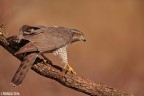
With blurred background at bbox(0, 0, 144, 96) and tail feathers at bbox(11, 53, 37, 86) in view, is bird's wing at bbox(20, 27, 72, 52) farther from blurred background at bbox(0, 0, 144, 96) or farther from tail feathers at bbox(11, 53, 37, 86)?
blurred background at bbox(0, 0, 144, 96)

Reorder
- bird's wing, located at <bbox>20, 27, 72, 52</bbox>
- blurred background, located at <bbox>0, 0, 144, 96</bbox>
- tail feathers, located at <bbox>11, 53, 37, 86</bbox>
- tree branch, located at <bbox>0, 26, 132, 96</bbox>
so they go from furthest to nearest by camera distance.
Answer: blurred background, located at <bbox>0, 0, 144, 96</bbox>, tree branch, located at <bbox>0, 26, 132, 96</bbox>, bird's wing, located at <bbox>20, 27, 72, 52</bbox>, tail feathers, located at <bbox>11, 53, 37, 86</bbox>

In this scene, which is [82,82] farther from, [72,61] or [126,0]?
[126,0]

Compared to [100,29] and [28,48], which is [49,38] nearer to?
[28,48]

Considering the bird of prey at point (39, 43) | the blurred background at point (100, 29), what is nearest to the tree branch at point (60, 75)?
the bird of prey at point (39, 43)

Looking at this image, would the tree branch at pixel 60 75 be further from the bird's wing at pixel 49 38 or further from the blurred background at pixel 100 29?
the blurred background at pixel 100 29

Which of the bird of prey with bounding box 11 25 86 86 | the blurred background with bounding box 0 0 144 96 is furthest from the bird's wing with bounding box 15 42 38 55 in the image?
the blurred background with bounding box 0 0 144 96

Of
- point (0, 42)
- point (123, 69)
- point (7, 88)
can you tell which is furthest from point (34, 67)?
point (123, 69)
